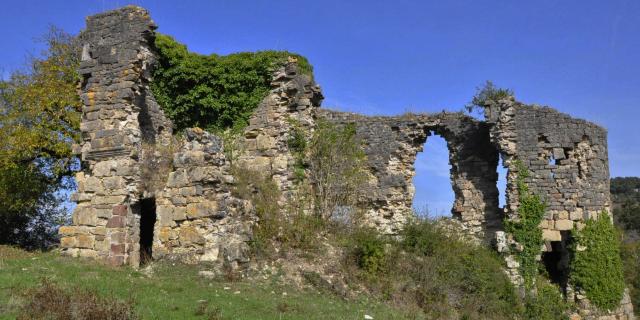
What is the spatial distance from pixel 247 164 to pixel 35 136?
7.45 meters

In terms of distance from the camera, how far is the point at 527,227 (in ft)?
52.1

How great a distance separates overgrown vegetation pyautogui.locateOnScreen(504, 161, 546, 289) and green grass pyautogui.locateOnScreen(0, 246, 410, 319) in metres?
5.92

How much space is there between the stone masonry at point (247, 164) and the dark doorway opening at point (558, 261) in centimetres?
6

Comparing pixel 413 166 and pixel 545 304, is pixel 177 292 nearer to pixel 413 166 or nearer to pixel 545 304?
pixel 545 304

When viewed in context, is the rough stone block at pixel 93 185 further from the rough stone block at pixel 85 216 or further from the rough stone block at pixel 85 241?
the rough stone block at pixel 85 241

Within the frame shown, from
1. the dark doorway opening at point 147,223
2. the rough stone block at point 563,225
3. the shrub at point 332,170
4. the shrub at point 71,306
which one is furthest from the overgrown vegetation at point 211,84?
the rough stone block at point 563,225

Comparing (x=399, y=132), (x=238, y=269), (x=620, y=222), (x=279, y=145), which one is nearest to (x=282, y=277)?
(x=238, y=269)

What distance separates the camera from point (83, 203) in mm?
13766

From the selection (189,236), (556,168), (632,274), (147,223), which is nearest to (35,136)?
(147,223)

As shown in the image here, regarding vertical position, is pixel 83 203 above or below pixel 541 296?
above

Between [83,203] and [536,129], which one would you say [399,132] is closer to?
[536,129]

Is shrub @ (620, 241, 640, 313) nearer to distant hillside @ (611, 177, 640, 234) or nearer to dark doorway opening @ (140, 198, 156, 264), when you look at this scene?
distant hillside @ (611, 177, 640, 234)

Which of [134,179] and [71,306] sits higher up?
[134,179]

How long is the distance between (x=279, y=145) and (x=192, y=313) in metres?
8.32
